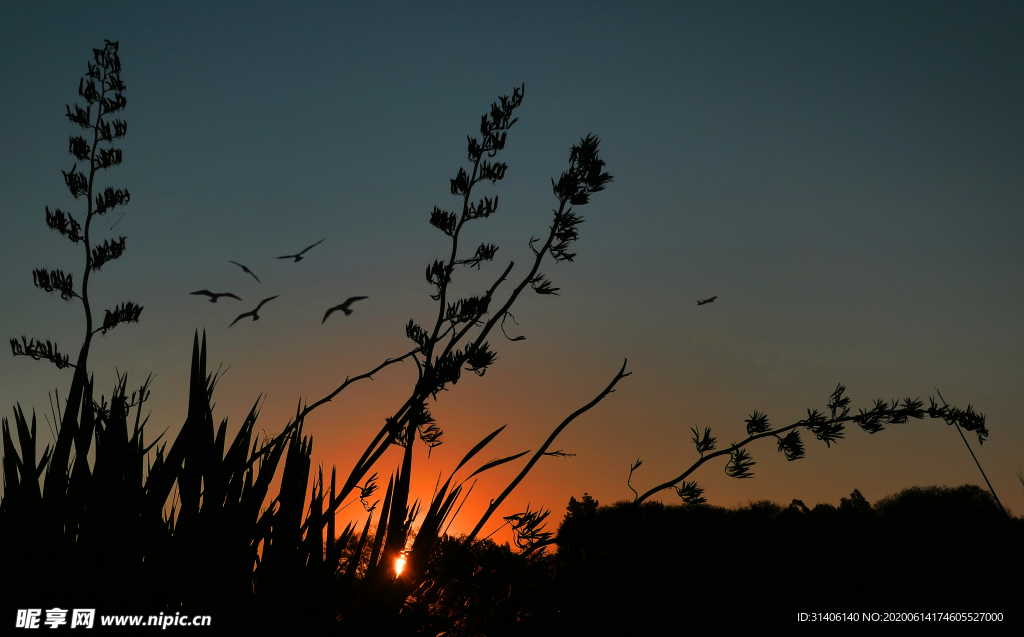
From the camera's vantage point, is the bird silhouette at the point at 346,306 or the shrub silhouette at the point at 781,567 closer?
the bird silhouette at the point at 346,306

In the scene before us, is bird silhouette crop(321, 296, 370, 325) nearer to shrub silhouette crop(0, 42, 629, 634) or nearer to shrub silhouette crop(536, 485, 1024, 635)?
shrub silhouette crop(0, 42, 629, 634)

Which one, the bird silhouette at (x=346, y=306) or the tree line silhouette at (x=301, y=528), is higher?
the bird silhouette at (x=346, y=306)

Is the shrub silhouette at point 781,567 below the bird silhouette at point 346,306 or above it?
below

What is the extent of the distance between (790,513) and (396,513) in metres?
4.22

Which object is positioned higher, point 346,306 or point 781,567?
point 346,306

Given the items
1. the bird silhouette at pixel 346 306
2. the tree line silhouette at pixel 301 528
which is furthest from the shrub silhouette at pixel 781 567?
the bird silhouette at pixel 346 306

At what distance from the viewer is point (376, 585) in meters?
2.77

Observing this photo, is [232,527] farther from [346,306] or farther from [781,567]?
[781,567]

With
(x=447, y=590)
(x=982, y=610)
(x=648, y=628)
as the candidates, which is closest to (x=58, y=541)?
(x=447, y=590)

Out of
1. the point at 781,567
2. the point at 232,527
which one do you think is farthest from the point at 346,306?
the point at 781,567

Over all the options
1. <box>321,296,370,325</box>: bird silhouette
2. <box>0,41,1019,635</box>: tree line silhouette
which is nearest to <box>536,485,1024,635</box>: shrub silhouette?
<box>0,41,1019,635</box>: tree line silhouette

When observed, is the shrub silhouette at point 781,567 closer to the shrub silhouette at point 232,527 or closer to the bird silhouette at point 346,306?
the shrub silhouette at point 232,527

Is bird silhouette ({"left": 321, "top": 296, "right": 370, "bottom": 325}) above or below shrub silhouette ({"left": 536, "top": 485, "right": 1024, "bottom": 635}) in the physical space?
above

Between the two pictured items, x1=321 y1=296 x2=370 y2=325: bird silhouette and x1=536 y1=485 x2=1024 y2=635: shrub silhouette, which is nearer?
x1=321 y1=296 x2=370 y2=325: bird silhouette
